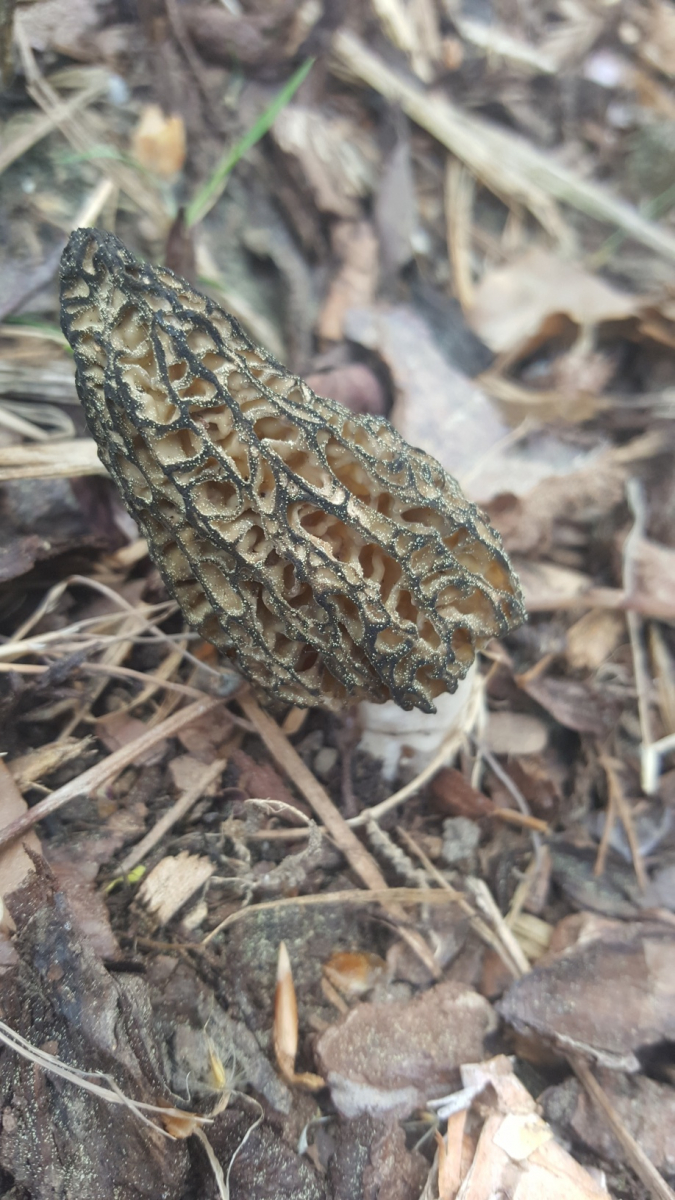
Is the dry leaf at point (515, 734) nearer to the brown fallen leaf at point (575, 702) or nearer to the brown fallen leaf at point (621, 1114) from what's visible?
the brown fallen leaf at point (575, 702)

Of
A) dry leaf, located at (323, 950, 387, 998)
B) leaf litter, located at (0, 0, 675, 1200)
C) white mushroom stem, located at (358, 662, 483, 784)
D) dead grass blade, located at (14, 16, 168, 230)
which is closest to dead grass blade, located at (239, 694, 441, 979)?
leaf litter, located at (0, 0, 675, 1200)

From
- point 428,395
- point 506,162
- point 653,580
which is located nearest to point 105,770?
point 428,395

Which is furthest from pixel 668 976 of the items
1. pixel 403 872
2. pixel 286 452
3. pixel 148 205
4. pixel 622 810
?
pixel 148 205

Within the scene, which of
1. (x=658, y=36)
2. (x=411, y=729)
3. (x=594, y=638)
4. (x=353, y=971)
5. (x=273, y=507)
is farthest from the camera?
(x=658, y=36)

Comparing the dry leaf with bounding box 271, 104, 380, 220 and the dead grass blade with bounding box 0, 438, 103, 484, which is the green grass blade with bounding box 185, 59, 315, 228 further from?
the dead grass blade with bounding box 0, 438, 103, 484

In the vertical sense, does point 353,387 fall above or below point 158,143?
below

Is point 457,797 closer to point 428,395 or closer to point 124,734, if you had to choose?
point 124,734

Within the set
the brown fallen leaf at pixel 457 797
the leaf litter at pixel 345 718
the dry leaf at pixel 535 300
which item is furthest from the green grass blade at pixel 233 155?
the brown fallen leaf at pixel 457 797
